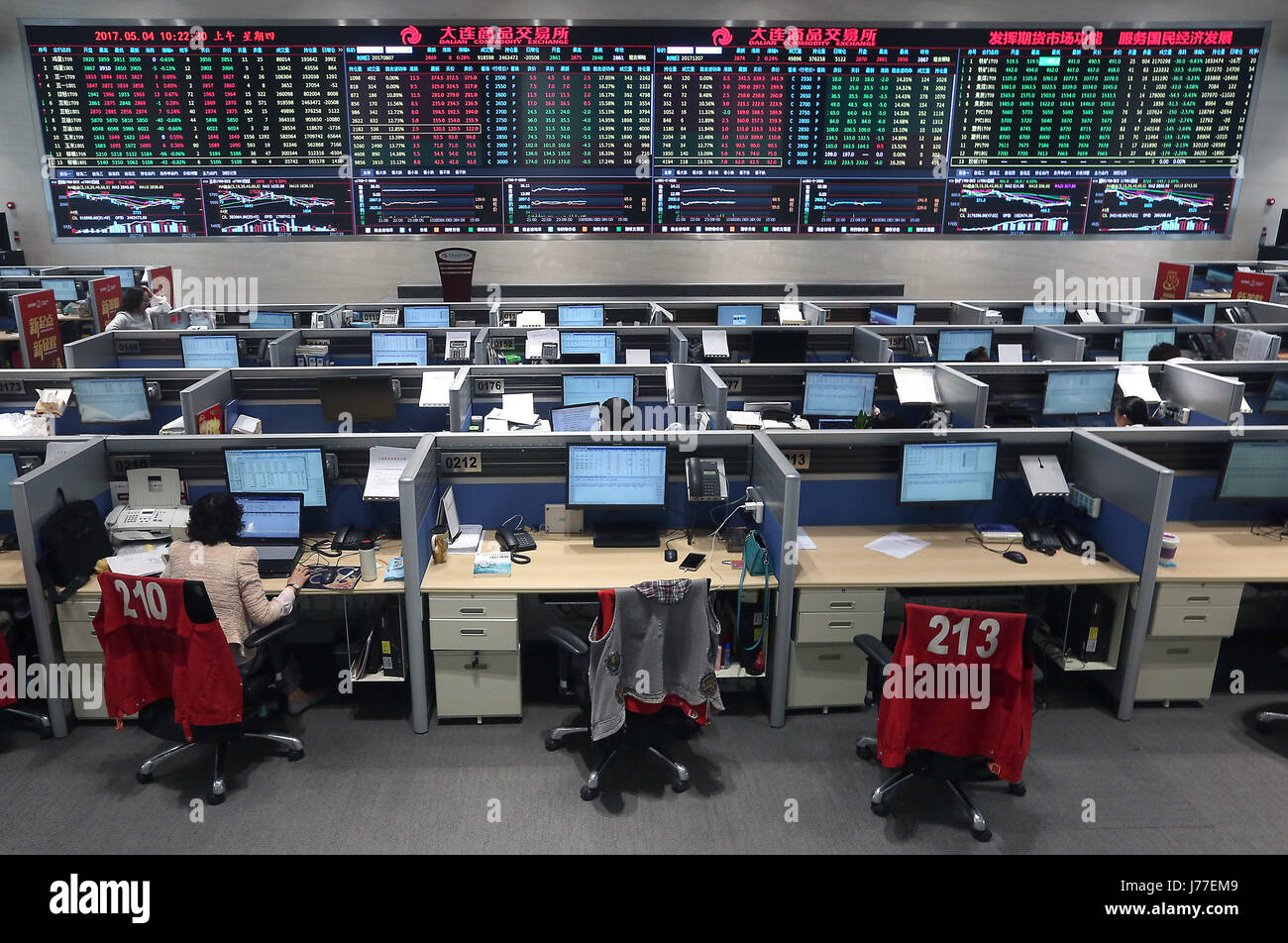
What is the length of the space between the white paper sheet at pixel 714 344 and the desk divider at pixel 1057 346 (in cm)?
222

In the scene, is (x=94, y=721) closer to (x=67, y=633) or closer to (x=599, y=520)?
(x=67, y=633)

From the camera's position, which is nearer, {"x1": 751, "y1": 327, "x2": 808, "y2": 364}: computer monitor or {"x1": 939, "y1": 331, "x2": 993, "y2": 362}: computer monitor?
{"x1": 751, "y1": 327, "x2": 808, "y2": 364}: computer monitor

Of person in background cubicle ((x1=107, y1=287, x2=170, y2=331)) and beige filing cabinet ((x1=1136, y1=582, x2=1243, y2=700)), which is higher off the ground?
person in background cubicle ((x1=107, y1=287, x2=170, y2=331))

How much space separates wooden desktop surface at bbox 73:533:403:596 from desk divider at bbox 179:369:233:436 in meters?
0.98

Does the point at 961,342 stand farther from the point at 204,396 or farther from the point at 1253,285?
the point at 204,396

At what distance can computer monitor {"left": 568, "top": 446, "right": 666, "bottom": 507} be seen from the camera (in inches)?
136

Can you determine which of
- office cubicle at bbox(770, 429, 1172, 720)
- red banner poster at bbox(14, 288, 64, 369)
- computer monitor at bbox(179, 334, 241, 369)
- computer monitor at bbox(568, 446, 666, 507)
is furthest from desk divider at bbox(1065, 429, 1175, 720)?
red banner poster at bbox(14, 288, 64, 369)

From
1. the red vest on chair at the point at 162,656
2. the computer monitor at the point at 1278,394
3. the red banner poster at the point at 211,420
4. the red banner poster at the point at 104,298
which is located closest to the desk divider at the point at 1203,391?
the computer monitor at the point at 1278,394

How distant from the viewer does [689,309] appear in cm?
724

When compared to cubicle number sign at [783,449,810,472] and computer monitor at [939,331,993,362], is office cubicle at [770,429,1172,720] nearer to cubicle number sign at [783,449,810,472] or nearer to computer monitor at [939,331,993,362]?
cubicle number sign at [783,449,810,472]

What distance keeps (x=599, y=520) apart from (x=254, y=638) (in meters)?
1.39

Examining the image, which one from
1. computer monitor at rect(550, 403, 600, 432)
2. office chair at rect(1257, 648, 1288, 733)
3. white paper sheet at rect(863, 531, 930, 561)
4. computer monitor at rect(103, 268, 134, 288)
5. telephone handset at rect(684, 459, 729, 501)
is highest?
computer monitor at rect(103, 268, 134, 288)

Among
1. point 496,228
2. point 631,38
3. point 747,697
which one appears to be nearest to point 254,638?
point 747,697

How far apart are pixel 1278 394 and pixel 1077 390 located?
45.0 inches
